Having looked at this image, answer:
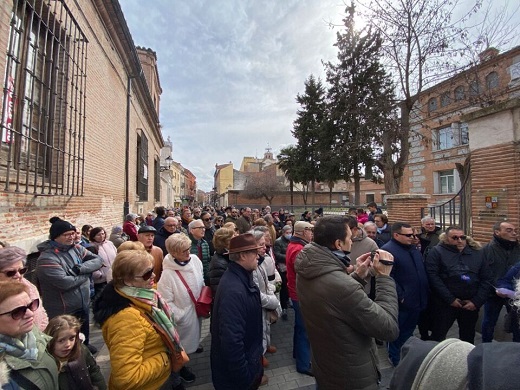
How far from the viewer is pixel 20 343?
146 centimetres

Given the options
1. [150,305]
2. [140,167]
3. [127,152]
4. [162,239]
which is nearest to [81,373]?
[150,305]

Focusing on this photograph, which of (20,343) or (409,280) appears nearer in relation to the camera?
(20,343)

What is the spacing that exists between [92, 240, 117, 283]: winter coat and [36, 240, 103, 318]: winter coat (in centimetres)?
99

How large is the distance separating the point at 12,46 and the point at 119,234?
11.6 ft

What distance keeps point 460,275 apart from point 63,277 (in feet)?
15.6

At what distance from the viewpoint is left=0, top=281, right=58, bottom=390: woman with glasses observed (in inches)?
56.0

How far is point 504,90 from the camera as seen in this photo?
10445 mm

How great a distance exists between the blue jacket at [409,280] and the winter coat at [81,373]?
3.30 meters

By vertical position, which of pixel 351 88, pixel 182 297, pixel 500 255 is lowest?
pixel 182 297

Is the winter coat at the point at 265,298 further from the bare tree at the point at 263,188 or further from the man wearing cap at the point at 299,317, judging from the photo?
the bare tree at the point at 263,188

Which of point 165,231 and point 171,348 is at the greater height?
point 165,231

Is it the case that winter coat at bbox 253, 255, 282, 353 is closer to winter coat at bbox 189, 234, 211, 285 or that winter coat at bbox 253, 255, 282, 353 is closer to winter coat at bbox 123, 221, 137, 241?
winter coat at bbox 189, 234, 211, 285

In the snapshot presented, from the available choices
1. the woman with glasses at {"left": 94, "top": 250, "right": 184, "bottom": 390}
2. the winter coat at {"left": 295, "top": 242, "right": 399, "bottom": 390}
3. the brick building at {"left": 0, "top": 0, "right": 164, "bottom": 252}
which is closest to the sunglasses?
the woman with glasses at {"left": 94, "top": 250, "right": 184, "bottom": 390}

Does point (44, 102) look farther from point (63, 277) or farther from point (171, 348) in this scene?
point (171, 348)
